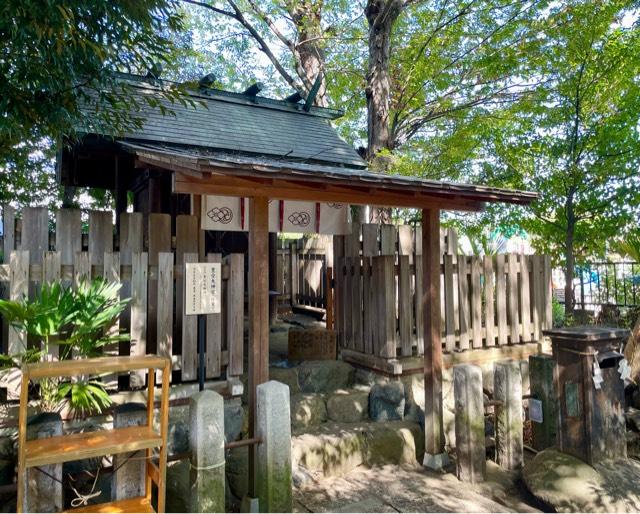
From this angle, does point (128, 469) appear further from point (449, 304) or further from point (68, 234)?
point (449, 304)

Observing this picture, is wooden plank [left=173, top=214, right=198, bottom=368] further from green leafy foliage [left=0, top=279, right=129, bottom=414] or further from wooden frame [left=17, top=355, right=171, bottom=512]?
wooden frame [left=17, top=355, right=171, bottom=512]

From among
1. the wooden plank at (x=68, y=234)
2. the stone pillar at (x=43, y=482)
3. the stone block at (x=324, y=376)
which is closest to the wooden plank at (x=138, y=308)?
the wooden plank at (x=68, y=234)

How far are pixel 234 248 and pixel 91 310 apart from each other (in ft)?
20.2

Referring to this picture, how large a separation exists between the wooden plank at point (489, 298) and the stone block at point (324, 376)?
2332 mm

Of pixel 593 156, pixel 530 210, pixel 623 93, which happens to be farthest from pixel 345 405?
pixel 623 93

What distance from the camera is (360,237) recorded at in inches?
284

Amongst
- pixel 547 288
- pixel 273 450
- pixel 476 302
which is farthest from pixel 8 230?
pixel 547 288

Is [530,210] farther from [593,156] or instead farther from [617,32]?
[617,32]

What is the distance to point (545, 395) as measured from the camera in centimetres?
582

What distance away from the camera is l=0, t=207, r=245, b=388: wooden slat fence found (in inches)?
172

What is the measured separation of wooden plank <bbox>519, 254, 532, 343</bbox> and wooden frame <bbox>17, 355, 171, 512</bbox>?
6201mm

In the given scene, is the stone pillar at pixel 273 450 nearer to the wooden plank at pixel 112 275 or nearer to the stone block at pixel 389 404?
the wooden plank at pixel 112 275

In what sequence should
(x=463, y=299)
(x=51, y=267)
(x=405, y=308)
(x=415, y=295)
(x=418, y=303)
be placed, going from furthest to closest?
(x=463, y=299) → (x=415, y=295) → (x=418, y=303) → (x=405, y=308) → (x=51, y=267)

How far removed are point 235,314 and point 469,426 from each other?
2932 mm
